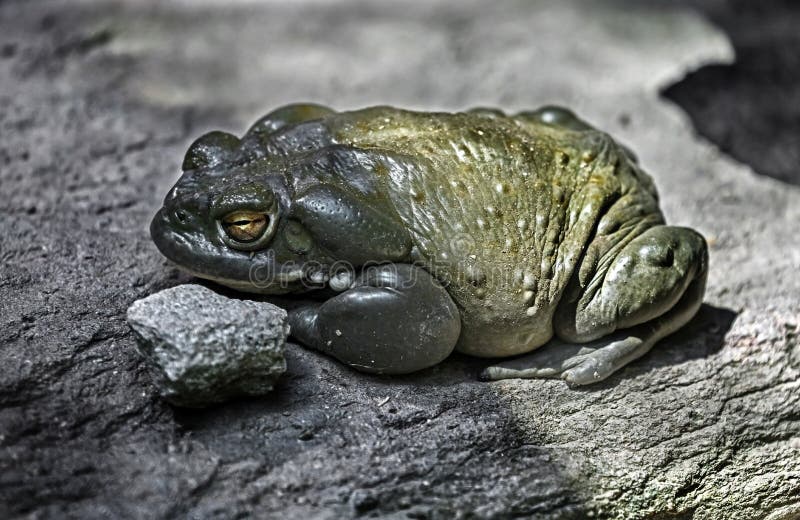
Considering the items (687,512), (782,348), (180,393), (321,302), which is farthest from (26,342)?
(782,348)

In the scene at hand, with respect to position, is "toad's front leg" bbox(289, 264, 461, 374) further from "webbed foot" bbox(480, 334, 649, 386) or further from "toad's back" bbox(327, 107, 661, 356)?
"webbed foot" bbox(480, 334, 649, 386)

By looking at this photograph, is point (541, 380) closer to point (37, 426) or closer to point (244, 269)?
point (244, 269)

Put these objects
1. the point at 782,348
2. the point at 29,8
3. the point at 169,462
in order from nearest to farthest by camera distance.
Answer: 1. the point at 169,462
2. the point at 782,348
3. the point at 29,8

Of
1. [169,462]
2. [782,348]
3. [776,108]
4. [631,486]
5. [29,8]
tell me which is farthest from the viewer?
[29,8]

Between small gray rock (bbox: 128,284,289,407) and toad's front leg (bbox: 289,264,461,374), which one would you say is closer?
small gray rock (bbox: 128,284,289,407)

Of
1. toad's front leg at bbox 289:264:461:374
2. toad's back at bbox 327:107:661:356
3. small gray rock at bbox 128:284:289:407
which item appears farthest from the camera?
toad's back at bbox 327:107:661:356

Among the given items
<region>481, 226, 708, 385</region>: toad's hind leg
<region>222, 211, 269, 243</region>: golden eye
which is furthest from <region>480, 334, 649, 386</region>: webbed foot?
<region>222, 211, 269, 243</region>: golden eye
